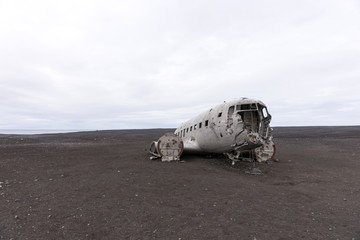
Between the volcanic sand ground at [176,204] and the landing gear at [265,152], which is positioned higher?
the landing gear at [265,152]

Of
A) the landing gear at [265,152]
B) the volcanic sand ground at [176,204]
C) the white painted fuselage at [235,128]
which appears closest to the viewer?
the volcanic sand ground at [176,204]

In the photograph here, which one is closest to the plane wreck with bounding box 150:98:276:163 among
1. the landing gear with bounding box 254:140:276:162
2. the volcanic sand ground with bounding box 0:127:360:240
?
the landing gear with bounding box 254:140:276:162

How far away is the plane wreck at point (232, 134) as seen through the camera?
1284 cm

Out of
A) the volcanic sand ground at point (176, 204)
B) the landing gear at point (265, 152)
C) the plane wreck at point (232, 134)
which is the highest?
the plane wreck at point (232, 134)

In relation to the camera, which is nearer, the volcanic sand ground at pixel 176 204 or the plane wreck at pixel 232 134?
the volcanic sand ground at pixel 176 204

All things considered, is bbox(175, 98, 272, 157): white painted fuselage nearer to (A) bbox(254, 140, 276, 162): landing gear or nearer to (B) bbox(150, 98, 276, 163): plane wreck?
(B) bbox(150, 98, 276, 163): plane wreck

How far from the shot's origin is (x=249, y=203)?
7.88 metres

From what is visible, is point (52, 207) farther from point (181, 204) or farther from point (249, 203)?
point (249, 203)

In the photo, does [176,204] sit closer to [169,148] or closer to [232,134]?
[232,134]

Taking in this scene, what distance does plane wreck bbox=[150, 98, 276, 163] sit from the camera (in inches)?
506

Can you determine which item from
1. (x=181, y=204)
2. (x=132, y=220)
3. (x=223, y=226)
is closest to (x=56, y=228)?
(x=132, y=220)

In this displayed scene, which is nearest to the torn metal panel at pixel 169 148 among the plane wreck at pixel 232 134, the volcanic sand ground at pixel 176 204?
the plane wreck at pixel 232 134

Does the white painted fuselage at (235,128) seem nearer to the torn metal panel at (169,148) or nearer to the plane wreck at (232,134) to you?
the plane wreck at (232,134)

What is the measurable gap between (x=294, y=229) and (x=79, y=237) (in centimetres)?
597
